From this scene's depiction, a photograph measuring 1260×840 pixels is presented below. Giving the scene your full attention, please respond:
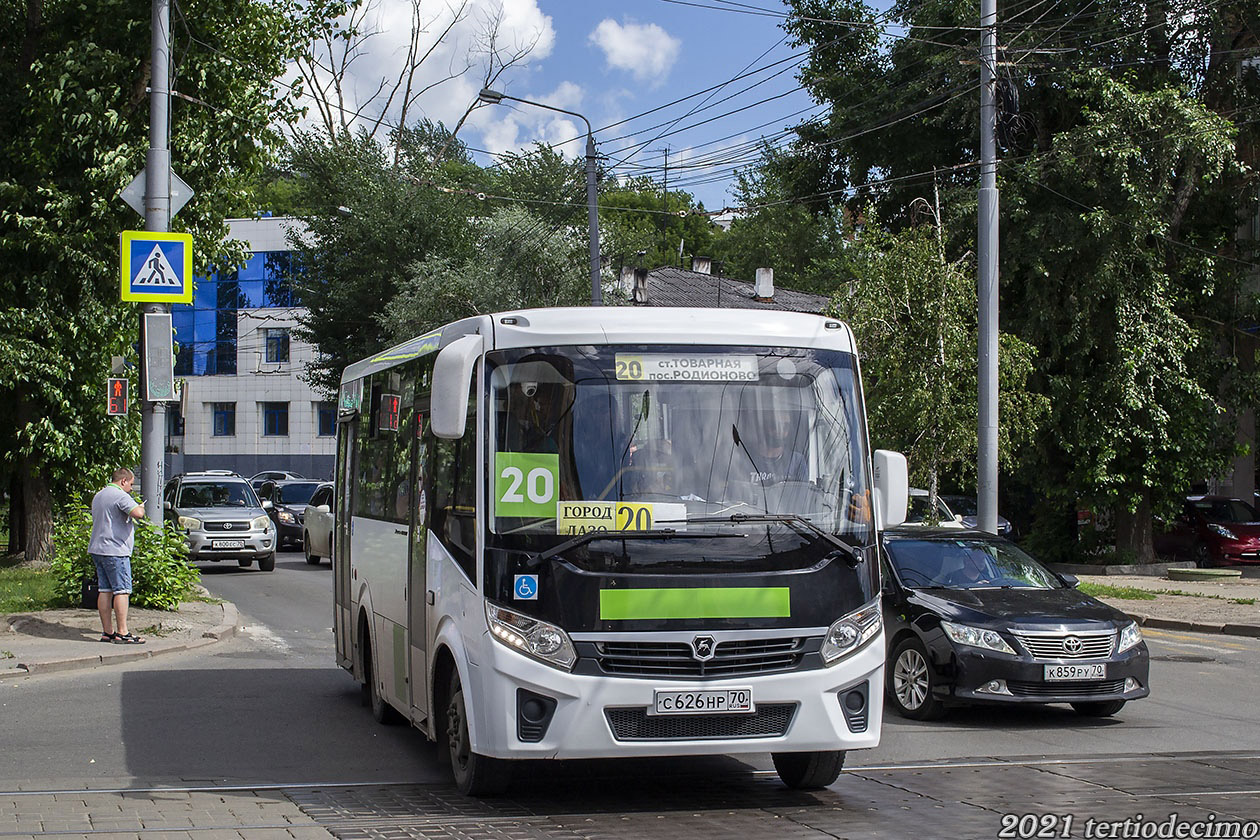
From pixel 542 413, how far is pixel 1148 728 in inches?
221

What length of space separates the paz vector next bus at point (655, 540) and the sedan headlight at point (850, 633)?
0.04 feet

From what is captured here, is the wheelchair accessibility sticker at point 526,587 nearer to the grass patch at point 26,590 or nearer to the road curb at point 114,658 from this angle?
the road curb at point 114,658

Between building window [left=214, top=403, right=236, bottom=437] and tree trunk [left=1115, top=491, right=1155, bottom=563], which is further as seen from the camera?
building window [left=214, top=403, right=236, bottom=437]

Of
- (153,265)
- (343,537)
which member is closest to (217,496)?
(153,265)

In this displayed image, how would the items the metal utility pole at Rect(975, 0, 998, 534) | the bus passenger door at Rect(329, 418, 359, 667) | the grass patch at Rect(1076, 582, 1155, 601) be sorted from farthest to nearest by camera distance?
the grass patch at Rect(1076, 582, 1155, 601)
the metal utility pole at Rect(975, 0, 998, 534)
the bus passenger door at Rect(329, 418, 359, 667)

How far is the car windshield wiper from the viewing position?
23.4ft

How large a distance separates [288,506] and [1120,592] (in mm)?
20382

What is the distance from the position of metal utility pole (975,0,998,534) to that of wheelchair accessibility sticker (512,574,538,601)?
14.2m

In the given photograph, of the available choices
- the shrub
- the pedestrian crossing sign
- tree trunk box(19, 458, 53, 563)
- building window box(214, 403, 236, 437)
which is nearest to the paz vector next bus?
the pedestrian crossing sign

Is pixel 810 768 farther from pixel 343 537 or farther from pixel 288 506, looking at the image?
pixel 288 506

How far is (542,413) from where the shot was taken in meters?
7.29

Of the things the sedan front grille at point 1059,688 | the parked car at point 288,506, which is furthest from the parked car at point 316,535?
the sedan front grille at point 1059,688

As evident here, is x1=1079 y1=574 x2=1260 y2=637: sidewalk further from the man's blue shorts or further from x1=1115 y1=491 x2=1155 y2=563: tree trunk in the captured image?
the man's blue shorts

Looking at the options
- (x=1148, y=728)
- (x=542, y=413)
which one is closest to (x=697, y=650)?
(x=542, y=413)
